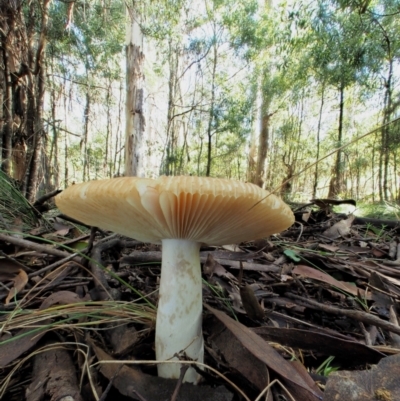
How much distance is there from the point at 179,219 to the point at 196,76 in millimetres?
14070

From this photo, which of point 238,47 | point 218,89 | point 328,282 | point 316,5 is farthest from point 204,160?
point 328,282

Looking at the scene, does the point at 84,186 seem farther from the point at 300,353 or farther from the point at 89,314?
the point at 300,353

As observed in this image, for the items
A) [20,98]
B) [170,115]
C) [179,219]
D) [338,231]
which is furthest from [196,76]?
[179,219]

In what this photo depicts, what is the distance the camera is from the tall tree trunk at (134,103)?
7.07 meters

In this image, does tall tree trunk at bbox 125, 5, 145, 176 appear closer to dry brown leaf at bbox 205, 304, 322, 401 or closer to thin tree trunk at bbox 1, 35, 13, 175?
thin tree trunk at bbox 1, 35, 13, 175

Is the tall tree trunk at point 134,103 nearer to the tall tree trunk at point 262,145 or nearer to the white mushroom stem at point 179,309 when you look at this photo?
the white mushroom stem at point 179,309

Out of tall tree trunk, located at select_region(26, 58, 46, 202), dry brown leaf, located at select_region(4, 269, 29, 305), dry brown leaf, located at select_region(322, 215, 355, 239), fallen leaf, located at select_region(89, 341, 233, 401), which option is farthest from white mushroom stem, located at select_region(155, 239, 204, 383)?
tall tree trunk, located at select_region(26, 58, 46, 202)

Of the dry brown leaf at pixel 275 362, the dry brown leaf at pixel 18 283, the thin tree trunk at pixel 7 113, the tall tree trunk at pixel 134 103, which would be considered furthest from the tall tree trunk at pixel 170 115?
the dry brown leaf at pixel 275 362

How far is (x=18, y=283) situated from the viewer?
4.20 ft

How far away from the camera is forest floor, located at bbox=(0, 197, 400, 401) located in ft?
2.65

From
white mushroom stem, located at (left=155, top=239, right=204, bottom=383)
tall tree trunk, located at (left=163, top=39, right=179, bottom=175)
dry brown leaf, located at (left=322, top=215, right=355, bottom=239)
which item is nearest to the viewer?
white mushroom stem, located at (left=155, top=239, right=204, bottom=383)

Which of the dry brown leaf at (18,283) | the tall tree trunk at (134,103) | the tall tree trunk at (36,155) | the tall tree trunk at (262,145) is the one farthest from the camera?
the tall tree trunk at (262,145)

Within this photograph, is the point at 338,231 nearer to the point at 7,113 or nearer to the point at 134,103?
the point at 7,113

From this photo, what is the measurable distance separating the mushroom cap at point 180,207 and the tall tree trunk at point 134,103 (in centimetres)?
609
